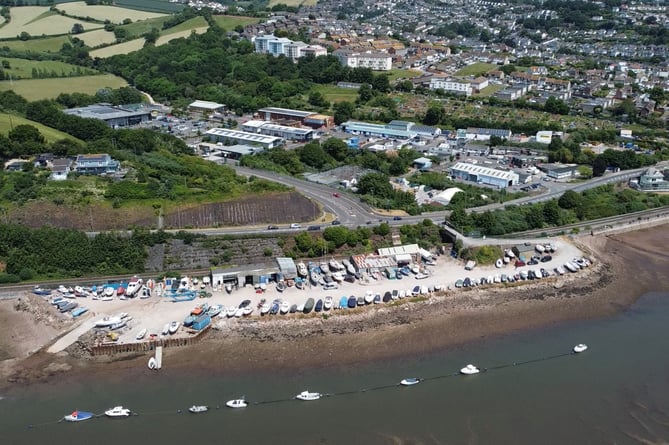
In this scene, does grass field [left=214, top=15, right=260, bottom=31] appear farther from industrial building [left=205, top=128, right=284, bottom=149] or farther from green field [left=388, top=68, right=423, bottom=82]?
industrial building [left=205, top=128, right=284, bottom=149]

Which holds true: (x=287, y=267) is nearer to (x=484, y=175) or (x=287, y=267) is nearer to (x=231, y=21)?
(x=484, y=175)

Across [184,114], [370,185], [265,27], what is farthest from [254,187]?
[265,27]

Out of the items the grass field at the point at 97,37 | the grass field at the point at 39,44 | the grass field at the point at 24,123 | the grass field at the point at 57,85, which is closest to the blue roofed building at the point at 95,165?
the grass field at the point at 24,123

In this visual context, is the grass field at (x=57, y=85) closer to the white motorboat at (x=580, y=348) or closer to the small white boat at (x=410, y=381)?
the small white boat at (x=410, y=381)

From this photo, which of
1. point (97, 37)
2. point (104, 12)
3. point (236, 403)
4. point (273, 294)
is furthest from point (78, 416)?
point (104, 12)

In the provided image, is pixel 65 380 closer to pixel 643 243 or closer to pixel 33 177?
pixel 33 177

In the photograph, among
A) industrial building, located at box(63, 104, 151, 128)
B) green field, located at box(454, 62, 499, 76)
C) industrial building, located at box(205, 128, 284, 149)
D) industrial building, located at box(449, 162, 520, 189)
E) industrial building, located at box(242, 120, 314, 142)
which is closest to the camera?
industrial building, located at box(449, 162, 520, 189)

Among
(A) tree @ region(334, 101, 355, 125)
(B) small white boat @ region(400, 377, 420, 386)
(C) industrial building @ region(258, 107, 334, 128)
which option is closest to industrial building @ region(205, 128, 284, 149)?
(C) industrial building @ region(258, 107, 334, 128)

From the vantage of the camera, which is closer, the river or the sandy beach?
the river
